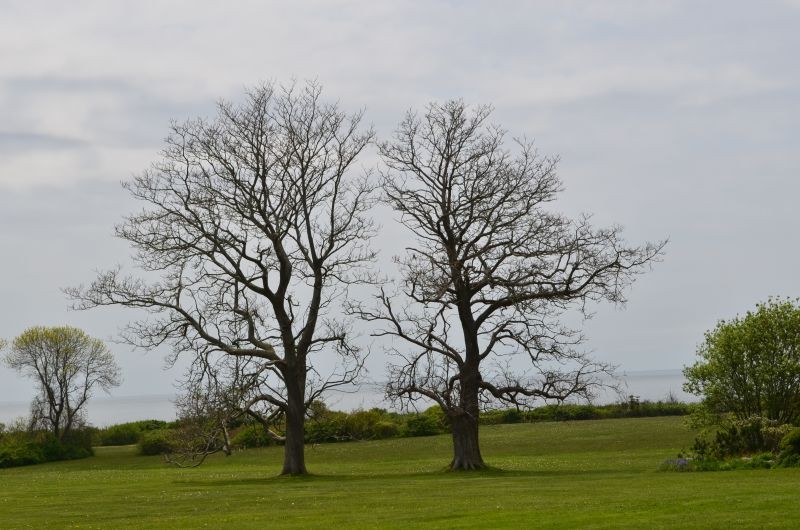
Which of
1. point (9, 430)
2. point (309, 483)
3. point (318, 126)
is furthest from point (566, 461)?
point (9, 430)

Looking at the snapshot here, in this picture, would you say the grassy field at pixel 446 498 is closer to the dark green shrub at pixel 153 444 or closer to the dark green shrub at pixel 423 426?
the dark green shrub at pixel 423 426

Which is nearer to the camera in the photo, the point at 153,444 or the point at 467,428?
the point at 467,428

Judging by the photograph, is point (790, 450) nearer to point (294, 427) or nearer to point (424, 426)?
point (294, 427)

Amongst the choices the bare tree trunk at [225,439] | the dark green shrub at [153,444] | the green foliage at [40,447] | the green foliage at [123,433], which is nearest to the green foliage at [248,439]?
the dark green shrub at [153,444]

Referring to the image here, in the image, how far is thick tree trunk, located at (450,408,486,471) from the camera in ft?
108

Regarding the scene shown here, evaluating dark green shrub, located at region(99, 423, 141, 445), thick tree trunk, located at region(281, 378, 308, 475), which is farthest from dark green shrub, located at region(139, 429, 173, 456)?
thick tree trunk, located at region(281, 378, 308, 475)

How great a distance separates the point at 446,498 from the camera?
2156 centimetres

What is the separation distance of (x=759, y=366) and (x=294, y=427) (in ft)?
52.1

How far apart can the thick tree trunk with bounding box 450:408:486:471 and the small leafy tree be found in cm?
791

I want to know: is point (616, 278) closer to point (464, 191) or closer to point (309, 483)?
point (464, 191)

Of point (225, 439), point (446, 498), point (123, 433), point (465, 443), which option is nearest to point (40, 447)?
point (123, 433)

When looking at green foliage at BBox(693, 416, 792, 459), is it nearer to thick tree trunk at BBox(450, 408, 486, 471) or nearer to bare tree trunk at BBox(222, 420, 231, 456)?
thick tree trunk at BBox(450, 408, 486, 471)

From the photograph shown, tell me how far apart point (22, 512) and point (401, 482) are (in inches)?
414

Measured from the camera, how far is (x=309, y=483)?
30.2 metres
